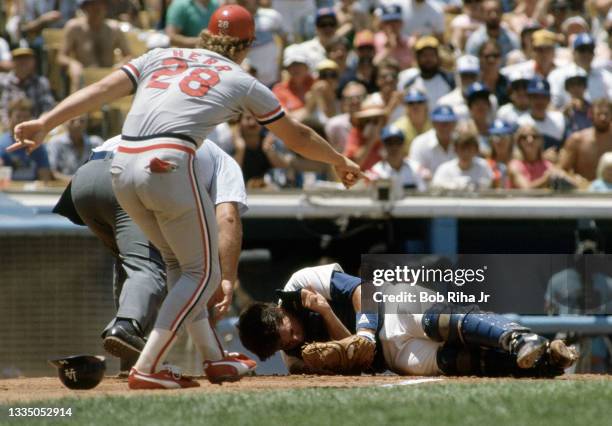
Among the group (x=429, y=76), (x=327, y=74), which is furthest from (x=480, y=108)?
(x=327, y=74)

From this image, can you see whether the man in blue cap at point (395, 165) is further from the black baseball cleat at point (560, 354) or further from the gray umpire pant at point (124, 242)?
the black baseball cleat at point (560, 354)

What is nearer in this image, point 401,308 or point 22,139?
point 22,139

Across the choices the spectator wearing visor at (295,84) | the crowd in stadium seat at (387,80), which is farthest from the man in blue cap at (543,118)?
the spectator wearing visor at (295,84)

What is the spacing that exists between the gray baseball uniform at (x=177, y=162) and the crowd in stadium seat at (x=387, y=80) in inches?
221

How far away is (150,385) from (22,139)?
1.32 m

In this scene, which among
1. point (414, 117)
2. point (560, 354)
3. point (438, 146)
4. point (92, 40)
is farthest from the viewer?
point (92, 40)

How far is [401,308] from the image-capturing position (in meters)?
7.30

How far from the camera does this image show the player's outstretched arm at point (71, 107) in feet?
20.7

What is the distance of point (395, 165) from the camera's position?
12.3 m

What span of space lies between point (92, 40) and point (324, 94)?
7.88 feet

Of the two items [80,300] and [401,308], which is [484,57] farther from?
[401,308]

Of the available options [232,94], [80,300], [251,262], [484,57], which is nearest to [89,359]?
[232,94]

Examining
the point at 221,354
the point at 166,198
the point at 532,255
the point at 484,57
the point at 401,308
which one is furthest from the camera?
the point at 484,57

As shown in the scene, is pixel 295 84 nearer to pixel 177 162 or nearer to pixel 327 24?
pixel 327 24
